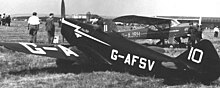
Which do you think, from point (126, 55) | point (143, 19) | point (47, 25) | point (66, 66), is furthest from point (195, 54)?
point (143, 19)

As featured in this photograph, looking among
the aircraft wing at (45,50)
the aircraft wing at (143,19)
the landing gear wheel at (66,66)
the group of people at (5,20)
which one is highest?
the aircraft wing at (143,19)

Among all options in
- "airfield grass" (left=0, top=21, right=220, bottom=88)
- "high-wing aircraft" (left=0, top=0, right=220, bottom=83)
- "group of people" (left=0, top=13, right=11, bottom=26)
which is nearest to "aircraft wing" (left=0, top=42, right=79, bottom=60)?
"high-wing aircraft" (left=0, top=0, right=220, bottom=83)

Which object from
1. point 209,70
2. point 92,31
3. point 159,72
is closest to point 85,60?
point 92,31

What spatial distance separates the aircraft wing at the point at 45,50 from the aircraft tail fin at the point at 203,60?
327 cm

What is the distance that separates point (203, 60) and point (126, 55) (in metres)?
1.92

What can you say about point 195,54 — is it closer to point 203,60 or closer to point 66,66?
point 203,60

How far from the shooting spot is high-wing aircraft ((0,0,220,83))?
22.4 feet

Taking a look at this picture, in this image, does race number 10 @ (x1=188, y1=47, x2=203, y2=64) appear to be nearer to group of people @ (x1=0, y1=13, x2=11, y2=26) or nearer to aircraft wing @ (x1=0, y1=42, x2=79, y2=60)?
aircraft wing @ (x1=0, y1=42, x2=79, y2=60)

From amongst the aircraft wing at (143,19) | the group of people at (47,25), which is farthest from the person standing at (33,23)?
the aircraft wing at (143,19)

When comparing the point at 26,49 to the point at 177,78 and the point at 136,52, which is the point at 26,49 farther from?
the point at 177,78

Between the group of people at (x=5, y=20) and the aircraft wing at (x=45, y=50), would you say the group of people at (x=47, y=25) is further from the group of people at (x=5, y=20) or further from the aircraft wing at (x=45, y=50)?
the group of people at (x=5, y=20)

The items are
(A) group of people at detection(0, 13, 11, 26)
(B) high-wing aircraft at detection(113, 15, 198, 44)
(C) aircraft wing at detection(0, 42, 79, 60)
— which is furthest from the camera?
(A) group of people at detection(0, 13, 11, 26)

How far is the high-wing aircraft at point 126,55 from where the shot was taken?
22.4 ft

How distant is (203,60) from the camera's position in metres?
6.77
